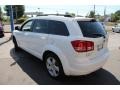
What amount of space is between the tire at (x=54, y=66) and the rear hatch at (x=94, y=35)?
82 centimetres

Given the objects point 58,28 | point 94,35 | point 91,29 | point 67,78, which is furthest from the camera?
point 67,78

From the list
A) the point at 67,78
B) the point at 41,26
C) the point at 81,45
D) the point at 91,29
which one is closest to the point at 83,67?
the point at 81,45

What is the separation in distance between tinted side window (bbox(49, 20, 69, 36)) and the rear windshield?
0.41 metres

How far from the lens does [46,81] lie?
4.55 meters

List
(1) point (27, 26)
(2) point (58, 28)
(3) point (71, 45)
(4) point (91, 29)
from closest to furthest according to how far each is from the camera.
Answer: (3) point (71, 45) → (4) point (91, 29) → (2) point (58, 28) → (1) point (27, 26)

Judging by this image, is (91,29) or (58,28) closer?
(91,29)

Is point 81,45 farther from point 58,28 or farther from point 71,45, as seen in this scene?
point 58,28

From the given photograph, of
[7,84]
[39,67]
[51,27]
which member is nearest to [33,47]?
[39,67]

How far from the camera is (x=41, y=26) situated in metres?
5.23

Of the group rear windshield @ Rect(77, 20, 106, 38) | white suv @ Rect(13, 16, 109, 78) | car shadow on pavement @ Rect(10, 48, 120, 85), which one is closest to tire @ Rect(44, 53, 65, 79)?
white suv @ Rect(13, 16, 109, 78)

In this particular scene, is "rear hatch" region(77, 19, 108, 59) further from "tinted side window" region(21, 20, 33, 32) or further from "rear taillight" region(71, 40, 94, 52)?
"tinted side window" region(21, 20, 33, 32)

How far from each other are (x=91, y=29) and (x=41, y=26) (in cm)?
164
